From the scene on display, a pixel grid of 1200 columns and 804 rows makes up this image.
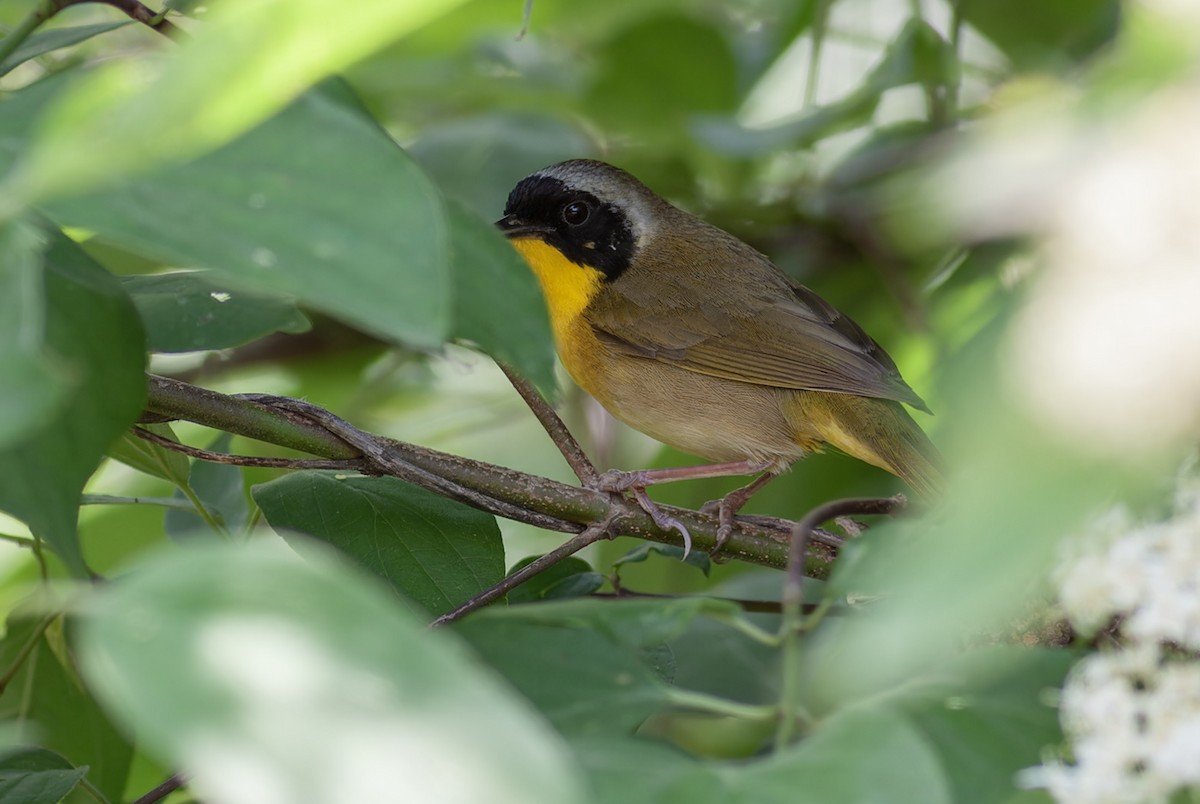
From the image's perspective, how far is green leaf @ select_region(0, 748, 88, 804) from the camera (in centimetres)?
142

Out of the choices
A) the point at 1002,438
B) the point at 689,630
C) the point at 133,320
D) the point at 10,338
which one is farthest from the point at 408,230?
the point at 689,630

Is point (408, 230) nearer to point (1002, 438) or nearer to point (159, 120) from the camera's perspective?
point (159, 120)

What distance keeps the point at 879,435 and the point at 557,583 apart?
1.53 metres

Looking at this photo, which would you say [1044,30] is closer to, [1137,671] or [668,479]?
[668,479]

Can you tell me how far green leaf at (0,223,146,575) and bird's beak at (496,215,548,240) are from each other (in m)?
2.79

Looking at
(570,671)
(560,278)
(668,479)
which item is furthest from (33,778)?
(560,278)

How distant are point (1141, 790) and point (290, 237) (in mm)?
711

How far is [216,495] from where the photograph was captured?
7.30ft

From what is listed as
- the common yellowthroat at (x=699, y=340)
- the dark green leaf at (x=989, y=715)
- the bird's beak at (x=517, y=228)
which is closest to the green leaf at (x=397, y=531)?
the dark green leaf at (x=989, y=715)

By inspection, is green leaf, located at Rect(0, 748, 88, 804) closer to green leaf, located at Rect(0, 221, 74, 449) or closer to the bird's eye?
green leaf, located at Rect(0, 221, 74, 449)

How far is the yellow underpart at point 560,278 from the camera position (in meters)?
3.96

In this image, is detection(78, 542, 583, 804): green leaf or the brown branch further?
the brown branch

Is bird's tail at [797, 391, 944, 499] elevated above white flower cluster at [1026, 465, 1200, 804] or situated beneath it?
situated beneath

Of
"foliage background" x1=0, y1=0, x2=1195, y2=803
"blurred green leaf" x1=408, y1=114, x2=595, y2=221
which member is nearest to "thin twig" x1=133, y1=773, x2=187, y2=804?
"foliage background" x1=0, y1=0, x2=1195, y2=803
